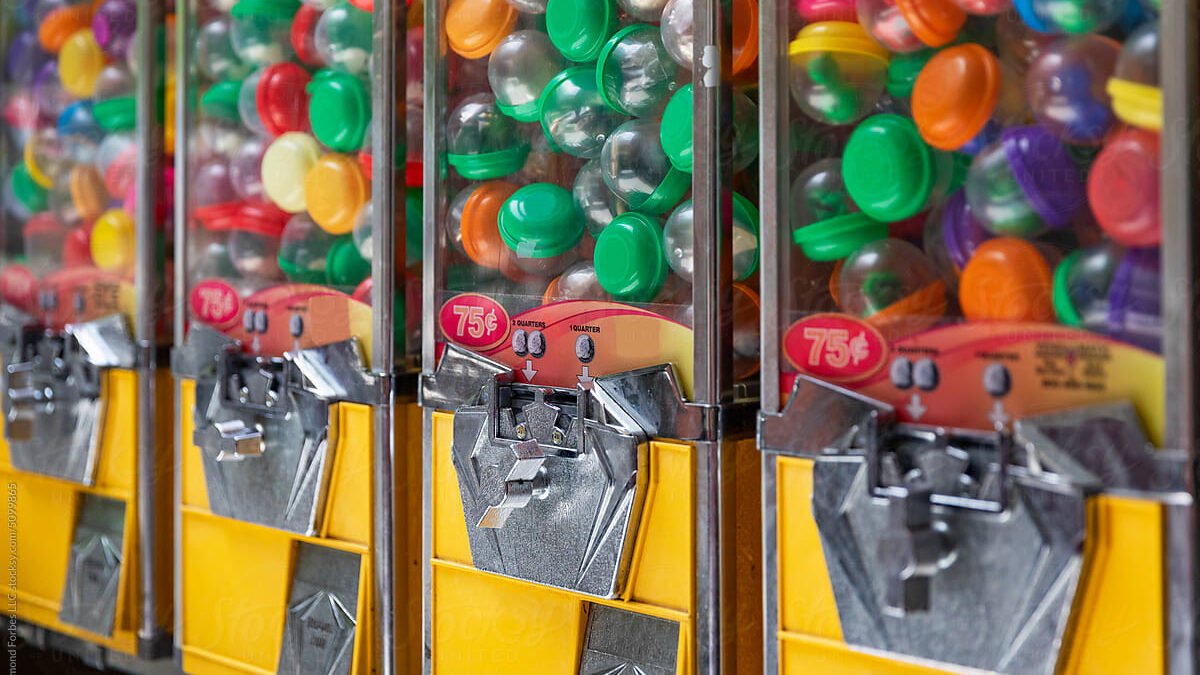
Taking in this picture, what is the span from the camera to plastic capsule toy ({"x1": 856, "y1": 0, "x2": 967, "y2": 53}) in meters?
1.49

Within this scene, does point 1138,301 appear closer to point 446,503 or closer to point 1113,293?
point 1113,293

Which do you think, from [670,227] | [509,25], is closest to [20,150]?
[509,25]

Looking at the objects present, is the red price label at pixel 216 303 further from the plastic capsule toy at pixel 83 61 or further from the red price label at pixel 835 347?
the red price label at pixel 835 347

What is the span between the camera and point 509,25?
6.41 ft

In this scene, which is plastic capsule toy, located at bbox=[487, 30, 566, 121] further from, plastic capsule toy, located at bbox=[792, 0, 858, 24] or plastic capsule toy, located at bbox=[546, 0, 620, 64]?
plastic capsule toy, located at bbox=[792, 0, 858, 24]

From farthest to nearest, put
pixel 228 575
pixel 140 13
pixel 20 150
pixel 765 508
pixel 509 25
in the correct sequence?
pixel 20 150
pixel 140 13
pixel 228 575
pixel 509 25
pixel 765 508

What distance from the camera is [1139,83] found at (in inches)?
52.7

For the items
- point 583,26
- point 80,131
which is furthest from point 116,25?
point 583,26

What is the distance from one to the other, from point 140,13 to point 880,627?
194 centimetres

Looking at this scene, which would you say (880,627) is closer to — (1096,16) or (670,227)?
(670,227)

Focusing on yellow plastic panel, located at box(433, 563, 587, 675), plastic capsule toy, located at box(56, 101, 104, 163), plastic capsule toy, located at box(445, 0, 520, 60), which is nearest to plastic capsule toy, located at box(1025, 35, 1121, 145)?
plastic capsule toy, located at box(445, 0, 520, 60)

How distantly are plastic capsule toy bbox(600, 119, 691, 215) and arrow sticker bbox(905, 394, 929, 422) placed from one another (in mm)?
463

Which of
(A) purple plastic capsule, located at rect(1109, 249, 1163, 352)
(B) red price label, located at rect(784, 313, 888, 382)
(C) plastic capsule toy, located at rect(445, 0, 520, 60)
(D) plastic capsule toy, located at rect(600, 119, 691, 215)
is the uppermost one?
(C) plastic capsule toy, located at rect(445, 0, 520, 60)

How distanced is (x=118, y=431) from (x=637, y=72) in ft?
4.81
